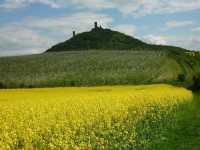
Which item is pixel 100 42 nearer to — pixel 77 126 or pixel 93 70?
pixel 93 70

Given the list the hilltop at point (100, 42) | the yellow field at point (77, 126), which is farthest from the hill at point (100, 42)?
the yellow field at point (77, 126)

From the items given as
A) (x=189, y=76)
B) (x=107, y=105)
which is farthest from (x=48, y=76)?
(x=107, y=105)

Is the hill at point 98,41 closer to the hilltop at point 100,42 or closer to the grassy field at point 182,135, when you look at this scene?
the hilltop at point 100,42

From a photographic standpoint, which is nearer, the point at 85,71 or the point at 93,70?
the point at 85,71

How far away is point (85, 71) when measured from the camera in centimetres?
6756

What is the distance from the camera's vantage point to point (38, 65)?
76.8 m

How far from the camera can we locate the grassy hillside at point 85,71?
59.0 meters

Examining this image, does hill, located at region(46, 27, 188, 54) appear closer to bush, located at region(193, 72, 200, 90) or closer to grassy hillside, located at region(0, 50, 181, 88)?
grassy hillside, located at region(0, 50, 181, 88)

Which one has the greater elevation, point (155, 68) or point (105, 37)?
point (105, 37)

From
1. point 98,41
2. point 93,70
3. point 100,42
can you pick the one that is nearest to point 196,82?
point 93,70

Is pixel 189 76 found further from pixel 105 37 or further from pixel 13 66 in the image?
pixel 105 37

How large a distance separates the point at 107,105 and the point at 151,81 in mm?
42973

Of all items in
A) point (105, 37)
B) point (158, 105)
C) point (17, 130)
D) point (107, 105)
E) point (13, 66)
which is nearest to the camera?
point (17, 130)

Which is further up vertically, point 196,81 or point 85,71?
point 85,71
